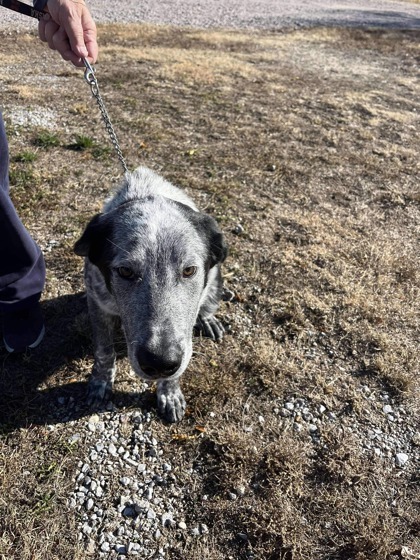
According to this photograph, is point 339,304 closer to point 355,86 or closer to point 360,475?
point 360,475

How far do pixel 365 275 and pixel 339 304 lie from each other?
62 cm

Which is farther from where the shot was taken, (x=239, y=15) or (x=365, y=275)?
(x=239, y=15)

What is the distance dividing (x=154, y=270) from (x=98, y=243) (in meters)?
0.56

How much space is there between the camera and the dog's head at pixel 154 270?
8.83ft

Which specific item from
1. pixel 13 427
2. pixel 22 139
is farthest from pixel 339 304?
pixel 22 139

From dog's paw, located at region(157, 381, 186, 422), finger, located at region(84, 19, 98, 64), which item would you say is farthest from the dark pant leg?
dog's paw, located at region(157, 381, 186, 422)

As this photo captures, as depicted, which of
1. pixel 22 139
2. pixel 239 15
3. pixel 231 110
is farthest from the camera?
pixel 239 15

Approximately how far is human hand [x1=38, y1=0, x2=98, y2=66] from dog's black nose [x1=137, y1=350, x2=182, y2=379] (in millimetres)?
2337

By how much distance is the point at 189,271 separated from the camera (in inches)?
122

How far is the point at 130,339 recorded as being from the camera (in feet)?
9.30

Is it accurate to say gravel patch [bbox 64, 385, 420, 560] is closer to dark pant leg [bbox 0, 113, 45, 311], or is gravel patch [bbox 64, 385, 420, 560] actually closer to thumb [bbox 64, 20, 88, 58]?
dark pant leg [bbox 0, 113, 45, 311]

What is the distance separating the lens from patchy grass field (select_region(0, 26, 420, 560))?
2.91m

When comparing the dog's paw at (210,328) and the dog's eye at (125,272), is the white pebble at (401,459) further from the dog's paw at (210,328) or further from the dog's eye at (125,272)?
the dog's eye at (125,272)

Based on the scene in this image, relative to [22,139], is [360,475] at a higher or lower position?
lower
